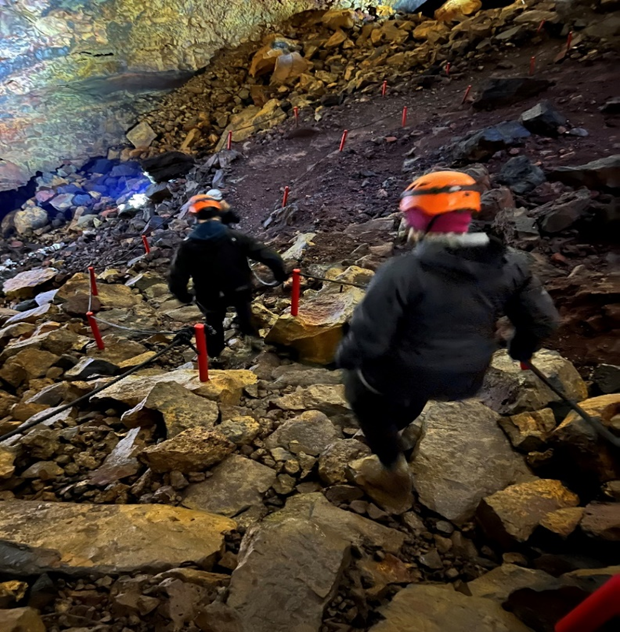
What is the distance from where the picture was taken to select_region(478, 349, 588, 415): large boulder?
2.85 m

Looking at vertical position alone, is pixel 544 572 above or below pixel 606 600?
below

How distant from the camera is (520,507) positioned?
2.00m

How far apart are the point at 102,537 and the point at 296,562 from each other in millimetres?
972

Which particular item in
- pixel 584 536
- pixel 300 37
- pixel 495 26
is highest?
pixel 300 37

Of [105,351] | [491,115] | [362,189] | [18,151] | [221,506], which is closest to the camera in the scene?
[221,506]

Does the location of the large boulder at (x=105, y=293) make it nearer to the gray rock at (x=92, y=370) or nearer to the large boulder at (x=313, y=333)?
the gray rock at (x=92, y=370)

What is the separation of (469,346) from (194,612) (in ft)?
5.29

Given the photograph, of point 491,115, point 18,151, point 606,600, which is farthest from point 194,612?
point 18,151

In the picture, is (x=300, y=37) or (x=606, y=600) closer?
(x=606, y=600)

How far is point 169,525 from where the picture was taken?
2.02 m

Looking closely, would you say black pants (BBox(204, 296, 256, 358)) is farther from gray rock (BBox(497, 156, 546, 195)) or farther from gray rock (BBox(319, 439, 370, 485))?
gray rock (BBox(497, 156, 546, 195))

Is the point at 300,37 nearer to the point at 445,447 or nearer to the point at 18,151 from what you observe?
the point at 18,151

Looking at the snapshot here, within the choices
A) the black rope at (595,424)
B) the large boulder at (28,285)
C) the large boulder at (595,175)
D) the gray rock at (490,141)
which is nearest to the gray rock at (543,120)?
the gray rock at (490,141)


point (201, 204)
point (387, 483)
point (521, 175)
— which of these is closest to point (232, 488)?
point (387, 483)
